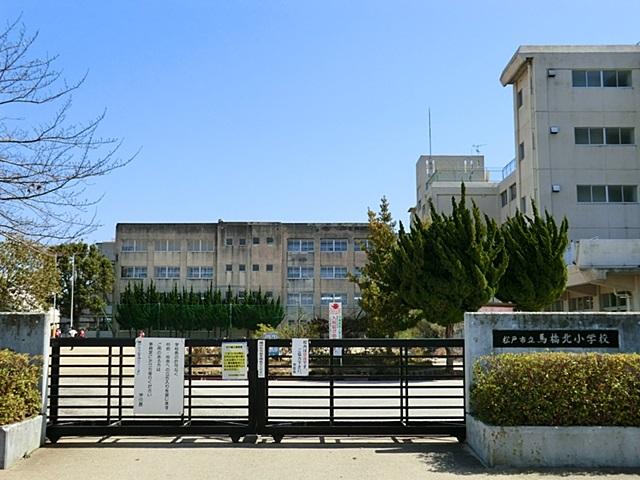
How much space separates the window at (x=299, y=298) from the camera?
2362 inches

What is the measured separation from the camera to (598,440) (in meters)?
8.38

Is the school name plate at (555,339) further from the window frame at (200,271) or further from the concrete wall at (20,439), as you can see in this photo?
the window frame at (200,271)

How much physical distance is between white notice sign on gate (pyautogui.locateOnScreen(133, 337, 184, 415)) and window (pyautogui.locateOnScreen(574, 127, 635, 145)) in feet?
101

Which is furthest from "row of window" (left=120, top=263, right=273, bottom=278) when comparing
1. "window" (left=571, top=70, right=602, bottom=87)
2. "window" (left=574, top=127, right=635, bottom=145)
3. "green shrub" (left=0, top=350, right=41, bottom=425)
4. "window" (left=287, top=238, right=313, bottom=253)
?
"green shrub" (left=0, top=350, right=41, bottom=425)

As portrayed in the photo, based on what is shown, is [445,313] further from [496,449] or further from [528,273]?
[496,449]

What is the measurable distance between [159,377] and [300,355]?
204 centimetres

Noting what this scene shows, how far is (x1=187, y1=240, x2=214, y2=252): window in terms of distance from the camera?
6050 cm

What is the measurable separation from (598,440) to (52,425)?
24.0 ft

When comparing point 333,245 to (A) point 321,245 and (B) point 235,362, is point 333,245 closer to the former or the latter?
(A) point 321,245

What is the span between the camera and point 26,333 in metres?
9.67

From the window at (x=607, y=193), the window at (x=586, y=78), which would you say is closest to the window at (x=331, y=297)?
the window at (x=607, y=193)

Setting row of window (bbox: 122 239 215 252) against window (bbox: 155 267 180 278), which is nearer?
row of window (bbox: 122 239 215 252)

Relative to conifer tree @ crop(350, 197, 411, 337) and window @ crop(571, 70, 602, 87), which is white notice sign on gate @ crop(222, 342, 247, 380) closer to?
conifer tree @ crop(350, 197, 411, 337)

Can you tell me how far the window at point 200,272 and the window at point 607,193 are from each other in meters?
34.5
